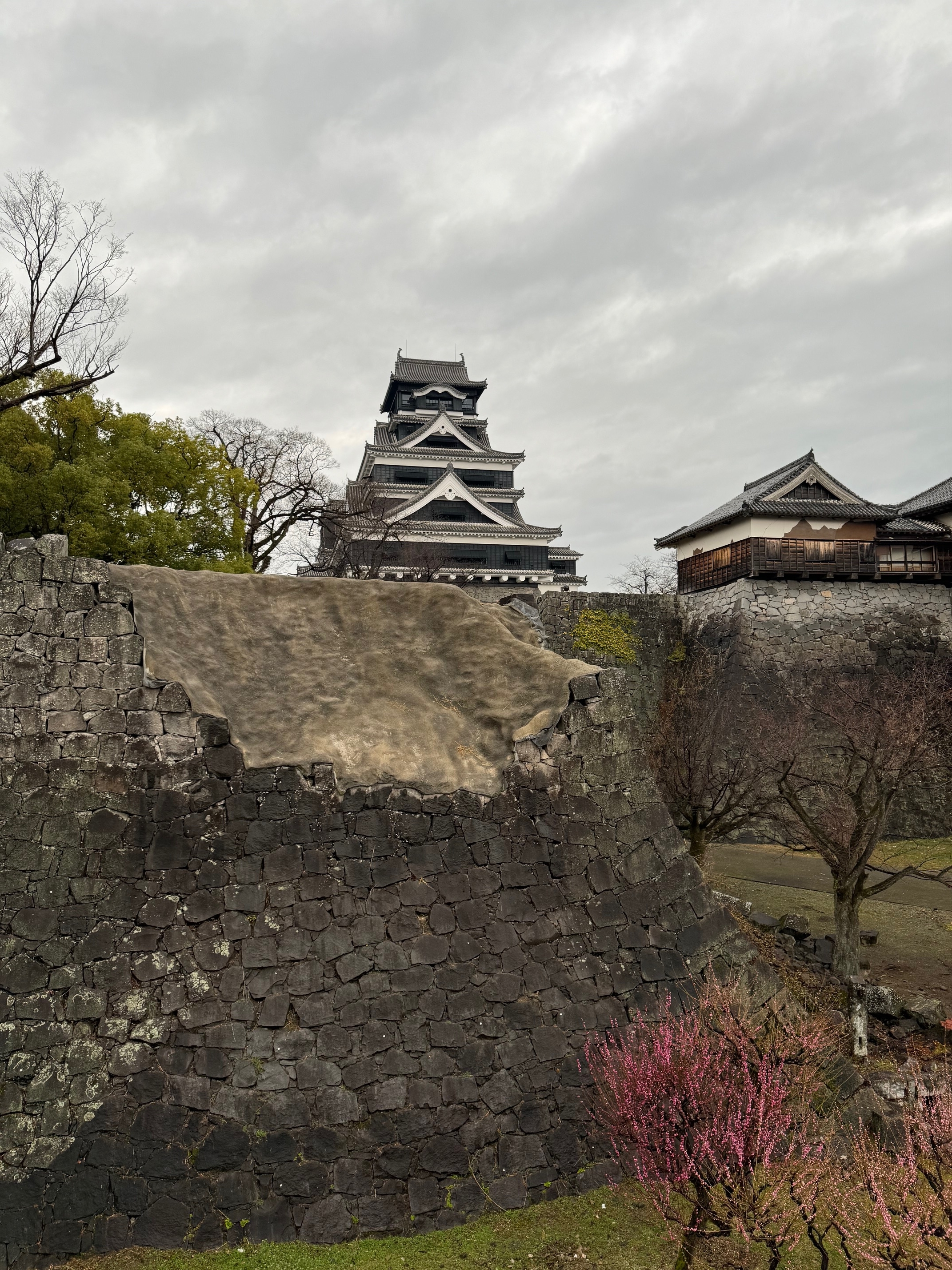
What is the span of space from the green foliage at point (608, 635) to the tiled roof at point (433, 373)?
2712 centimetres

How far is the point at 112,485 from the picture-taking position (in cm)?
1661

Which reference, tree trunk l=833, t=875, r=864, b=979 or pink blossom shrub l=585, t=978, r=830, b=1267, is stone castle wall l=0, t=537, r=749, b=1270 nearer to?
pink blossom shrub l=585, t=978, r=830, b=1267

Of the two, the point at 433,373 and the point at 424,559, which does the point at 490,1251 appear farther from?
the point at 433,373

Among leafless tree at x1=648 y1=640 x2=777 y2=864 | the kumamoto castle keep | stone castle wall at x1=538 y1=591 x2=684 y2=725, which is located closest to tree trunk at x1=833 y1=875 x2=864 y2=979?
leafless tree at x1=648 y1=640 x2=777 y2=864

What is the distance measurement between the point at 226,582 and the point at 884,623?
937 inches

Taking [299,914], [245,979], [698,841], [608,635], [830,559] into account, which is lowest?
[698,841]

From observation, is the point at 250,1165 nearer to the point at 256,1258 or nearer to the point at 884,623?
the point at 256,1258

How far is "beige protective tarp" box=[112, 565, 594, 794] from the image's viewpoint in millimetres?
7746

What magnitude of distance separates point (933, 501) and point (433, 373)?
30395 millimetres

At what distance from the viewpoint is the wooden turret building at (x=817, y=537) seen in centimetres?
2600

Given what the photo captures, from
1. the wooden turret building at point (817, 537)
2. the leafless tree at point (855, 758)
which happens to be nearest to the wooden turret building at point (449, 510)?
the wooden turret building at point (817, 537)

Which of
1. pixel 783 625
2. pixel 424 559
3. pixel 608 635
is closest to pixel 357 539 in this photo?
pixel 424 559

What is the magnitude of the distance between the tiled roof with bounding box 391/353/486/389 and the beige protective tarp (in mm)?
40918

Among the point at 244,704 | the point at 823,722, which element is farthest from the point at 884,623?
the point at 244,704
